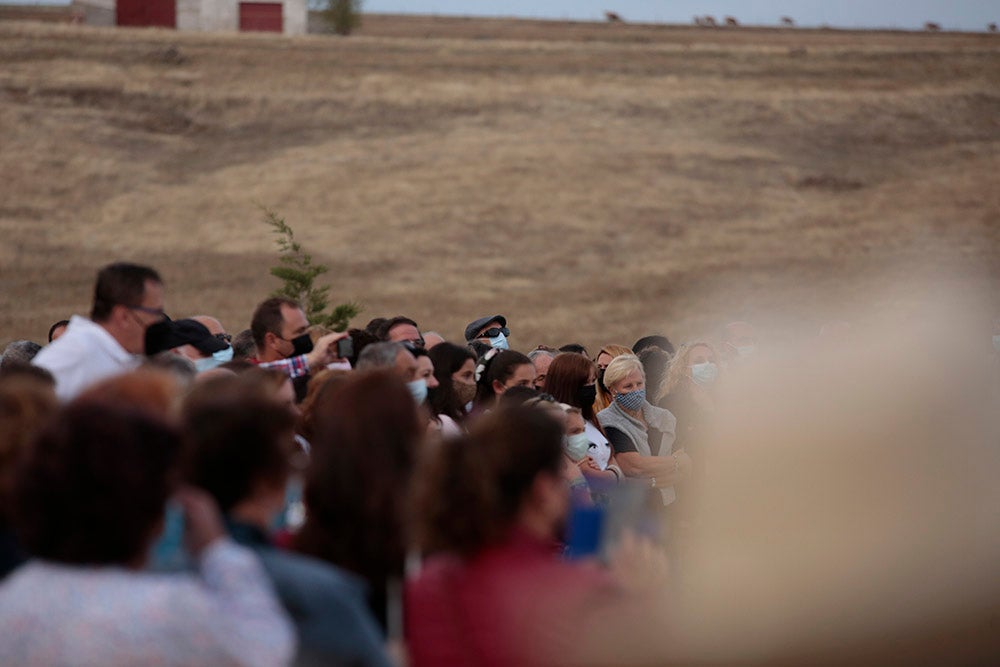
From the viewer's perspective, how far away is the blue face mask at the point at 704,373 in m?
9.96

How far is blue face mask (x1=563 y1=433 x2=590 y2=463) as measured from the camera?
775 cm

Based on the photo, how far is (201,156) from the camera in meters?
50.2

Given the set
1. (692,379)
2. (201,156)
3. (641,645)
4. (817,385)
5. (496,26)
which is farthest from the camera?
(496,26)

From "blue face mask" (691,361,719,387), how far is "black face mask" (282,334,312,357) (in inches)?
127

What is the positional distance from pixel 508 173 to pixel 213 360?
128ft

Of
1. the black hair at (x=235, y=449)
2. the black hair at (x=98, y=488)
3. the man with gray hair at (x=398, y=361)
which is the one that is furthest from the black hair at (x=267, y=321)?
the black hair at (x=98, y=488)

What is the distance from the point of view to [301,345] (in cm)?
758

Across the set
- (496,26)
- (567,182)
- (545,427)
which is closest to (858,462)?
(545,427)

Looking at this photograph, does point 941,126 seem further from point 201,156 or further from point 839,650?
point 839,650

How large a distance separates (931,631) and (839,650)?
640 mm

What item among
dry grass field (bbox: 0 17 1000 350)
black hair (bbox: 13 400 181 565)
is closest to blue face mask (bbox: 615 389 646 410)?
black hair (bbox: 13 400 181 565)

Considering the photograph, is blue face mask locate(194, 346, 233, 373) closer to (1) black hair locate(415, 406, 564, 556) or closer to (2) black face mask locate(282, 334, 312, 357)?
(2) black face mask locate(282, 334, 312, 357)

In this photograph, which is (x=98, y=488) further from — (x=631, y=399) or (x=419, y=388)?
(x=631, y=399)

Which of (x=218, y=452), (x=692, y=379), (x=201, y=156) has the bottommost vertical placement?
(x=201, y=156)
